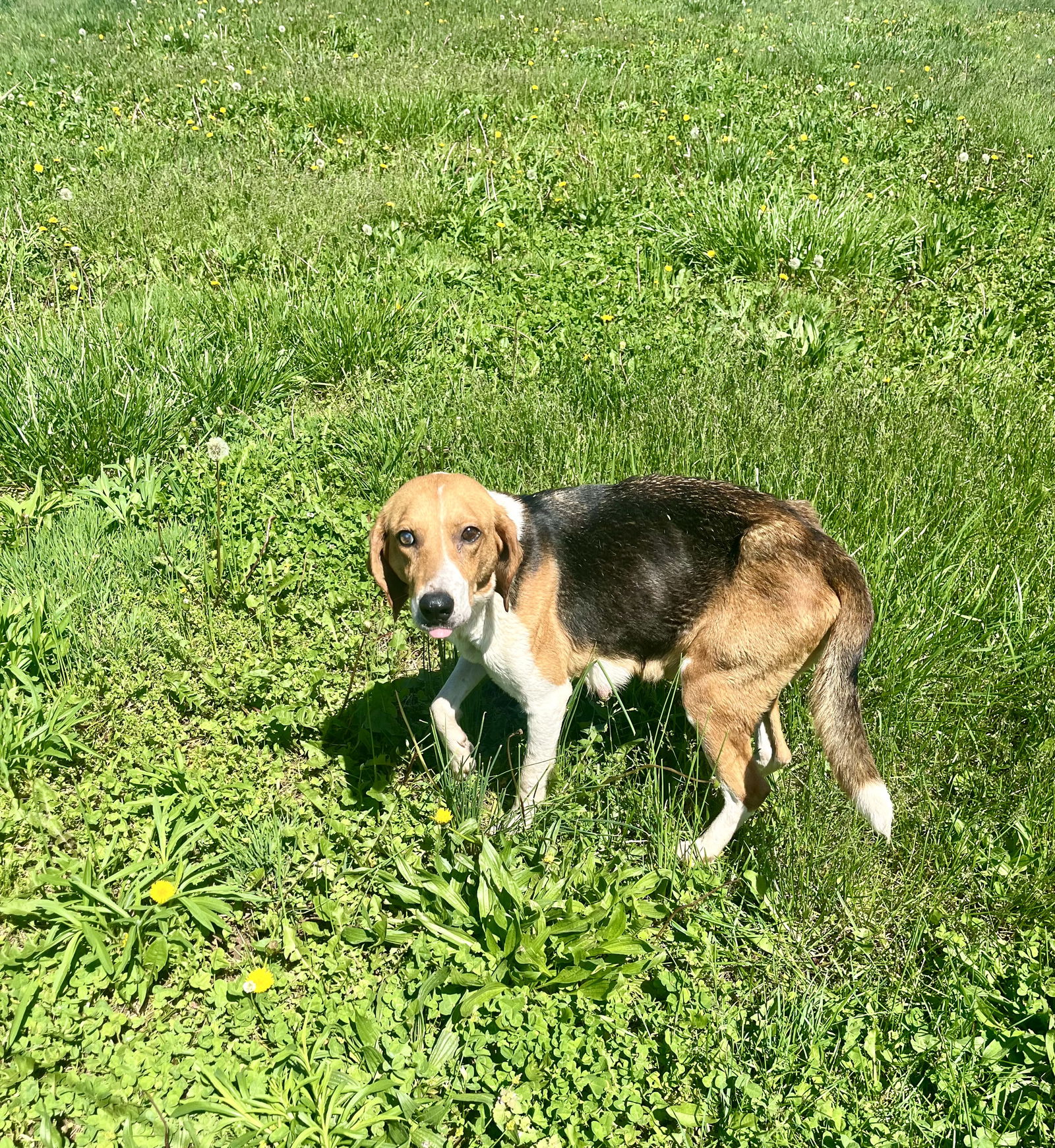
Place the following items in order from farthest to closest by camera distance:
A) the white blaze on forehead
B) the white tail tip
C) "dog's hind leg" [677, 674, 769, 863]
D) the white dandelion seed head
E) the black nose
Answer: the white dandelion seed head, the white blaze on forehead, "dog's hind leg" [677, 674, 769, 863], the white tail tip, the black nose

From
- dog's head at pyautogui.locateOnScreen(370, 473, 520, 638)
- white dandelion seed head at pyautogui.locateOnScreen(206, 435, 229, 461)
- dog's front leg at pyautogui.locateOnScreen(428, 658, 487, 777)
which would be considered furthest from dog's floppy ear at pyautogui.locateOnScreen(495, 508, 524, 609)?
white dandelion seed head at pyautogui.locateOnScreen(206, 435, 229, 461)

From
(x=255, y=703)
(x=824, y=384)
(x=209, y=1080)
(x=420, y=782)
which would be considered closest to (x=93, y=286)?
(x=255, y=703)

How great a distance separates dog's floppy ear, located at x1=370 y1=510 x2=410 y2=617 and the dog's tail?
1494 millimetres

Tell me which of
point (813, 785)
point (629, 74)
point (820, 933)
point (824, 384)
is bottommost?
point (820, 933)

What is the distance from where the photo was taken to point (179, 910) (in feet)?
9.50

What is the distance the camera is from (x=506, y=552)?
10.4 ft

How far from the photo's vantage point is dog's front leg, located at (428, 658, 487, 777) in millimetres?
3350

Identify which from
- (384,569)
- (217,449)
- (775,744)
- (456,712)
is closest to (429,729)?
(456,712)

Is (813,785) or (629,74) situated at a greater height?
(629,74)

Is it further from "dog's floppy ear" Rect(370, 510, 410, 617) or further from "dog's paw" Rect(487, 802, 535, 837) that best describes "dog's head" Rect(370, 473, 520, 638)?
"dog's paw" Rect(487, 802, 535, 837)

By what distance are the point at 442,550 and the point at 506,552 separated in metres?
0.35

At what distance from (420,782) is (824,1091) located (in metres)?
1.71

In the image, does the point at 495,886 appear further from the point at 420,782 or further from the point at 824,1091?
the point at 824,1091

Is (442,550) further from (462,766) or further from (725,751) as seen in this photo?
(725,751)
